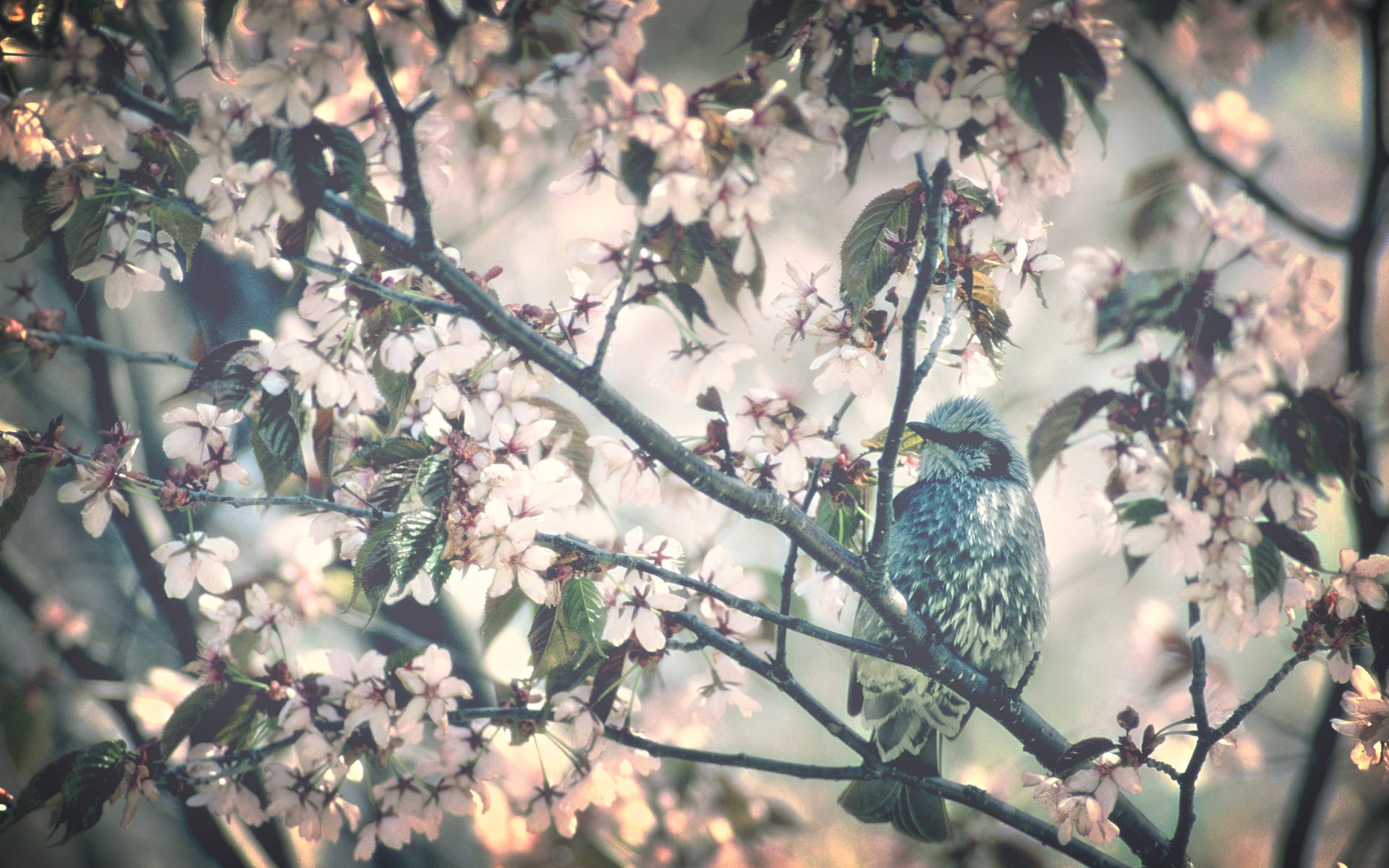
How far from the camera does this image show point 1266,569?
36.1 inches

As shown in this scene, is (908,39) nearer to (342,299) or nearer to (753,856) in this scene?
(342,299)

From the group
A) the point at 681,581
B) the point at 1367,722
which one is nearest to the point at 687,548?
the point at 681,581

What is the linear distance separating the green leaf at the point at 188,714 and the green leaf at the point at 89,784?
51mm

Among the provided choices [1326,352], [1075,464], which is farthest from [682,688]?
[1326,352]

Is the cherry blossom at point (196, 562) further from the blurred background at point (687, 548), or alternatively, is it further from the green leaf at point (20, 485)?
the blurred background at point (687, 548)

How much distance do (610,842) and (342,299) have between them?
1.53 metres

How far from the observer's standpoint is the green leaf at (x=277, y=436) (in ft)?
3.46

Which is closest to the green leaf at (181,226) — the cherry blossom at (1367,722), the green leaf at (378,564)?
the green leaf at (378,564)

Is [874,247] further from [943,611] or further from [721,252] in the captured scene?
[943,611]

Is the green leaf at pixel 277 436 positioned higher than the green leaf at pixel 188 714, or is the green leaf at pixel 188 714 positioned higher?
the green leaf at pixel 277 436

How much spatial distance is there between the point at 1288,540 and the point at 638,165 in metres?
0.80

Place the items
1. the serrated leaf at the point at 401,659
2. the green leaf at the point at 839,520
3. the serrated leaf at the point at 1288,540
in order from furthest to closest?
the green leaf at the point at 839,520 < the serrated leaf at the point at 401,659 < the serrated leaf at the point at 1288,540

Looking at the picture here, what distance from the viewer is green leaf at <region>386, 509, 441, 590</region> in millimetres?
968

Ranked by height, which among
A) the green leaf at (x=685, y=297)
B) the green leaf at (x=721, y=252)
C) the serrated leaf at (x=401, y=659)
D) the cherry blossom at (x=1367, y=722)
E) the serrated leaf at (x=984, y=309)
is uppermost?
the serrated leaf at (x=984, y=309)
